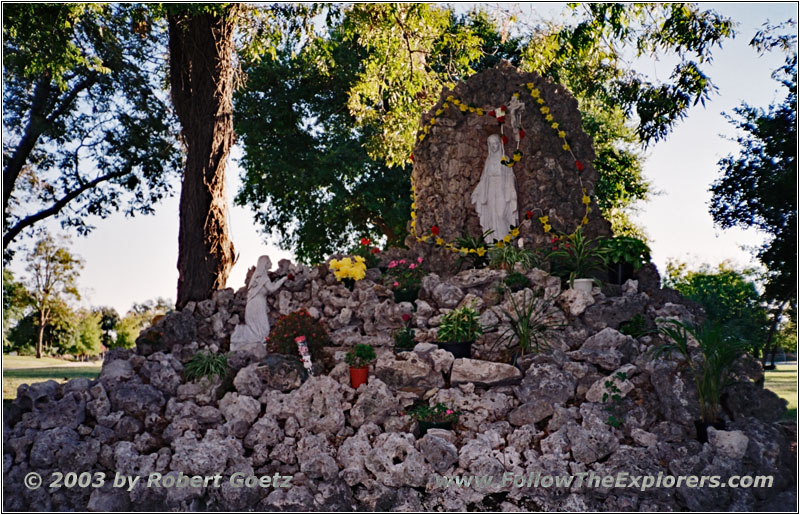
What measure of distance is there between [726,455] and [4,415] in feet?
26.5

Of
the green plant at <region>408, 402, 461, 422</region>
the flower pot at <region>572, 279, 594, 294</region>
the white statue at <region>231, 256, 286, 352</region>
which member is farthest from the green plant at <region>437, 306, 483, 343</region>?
the white statue at <region>231, 256, 286, 352</region>

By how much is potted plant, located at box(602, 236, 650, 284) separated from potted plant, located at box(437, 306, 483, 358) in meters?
2.71

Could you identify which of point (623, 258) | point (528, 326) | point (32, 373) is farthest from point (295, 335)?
point (32, 373)

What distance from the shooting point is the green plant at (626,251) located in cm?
1056

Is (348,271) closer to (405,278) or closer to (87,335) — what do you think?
(405,278)

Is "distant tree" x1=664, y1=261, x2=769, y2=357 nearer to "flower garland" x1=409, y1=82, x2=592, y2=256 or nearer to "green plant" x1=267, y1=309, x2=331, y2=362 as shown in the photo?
"flower garland" x1=409, y1=82, x2=592, y2=256

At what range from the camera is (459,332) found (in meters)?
9.03

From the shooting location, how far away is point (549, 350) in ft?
29.0

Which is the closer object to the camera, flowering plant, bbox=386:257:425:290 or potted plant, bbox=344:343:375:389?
potted plant, bbox=344:343:375:389

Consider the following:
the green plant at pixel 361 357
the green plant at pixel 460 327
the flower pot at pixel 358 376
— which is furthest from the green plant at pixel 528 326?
the flower pot at pixel 358 376

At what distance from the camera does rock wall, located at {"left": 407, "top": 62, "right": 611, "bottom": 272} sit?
1227 cm

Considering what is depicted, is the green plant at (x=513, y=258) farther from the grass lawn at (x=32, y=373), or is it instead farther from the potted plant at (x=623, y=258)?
the grass lawn at (x=32, y=373)

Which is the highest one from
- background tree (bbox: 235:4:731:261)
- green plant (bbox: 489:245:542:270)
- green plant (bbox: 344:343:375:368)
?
background tree (bbox: 235:4:731:261)

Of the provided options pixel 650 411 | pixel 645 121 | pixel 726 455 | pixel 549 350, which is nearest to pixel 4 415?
pixel 549 350
